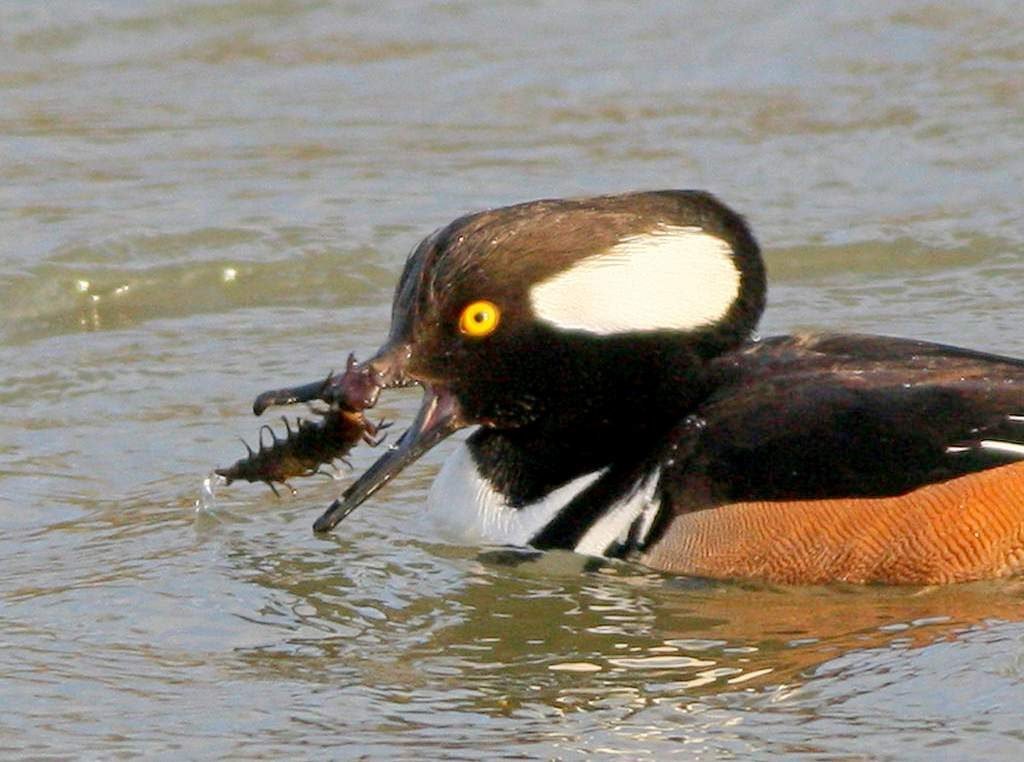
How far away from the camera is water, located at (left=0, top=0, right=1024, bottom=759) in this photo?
237 inches

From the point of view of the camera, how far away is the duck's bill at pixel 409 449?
23.2 feet

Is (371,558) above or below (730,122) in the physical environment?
below

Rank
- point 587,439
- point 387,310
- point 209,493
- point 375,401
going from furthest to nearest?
point 387,310 → point 209,493 → point 587,439 → point 375,401

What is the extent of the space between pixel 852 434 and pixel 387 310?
12.6 feet

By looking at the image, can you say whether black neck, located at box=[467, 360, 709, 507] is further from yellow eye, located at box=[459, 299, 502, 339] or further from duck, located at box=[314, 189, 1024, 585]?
yellow eye, located at box=[459, 299, 502, 339]

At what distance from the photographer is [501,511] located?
7398 millimetres

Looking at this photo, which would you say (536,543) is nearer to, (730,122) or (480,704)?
(480,704)

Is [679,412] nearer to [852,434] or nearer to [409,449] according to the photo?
[852,434]

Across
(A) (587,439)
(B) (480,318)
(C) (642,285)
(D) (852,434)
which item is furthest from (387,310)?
(D) (852,434)

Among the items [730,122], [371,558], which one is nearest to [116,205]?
[730,122]

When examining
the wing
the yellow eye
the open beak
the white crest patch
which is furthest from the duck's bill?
the wing

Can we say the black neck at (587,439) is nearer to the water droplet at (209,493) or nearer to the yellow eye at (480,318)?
the yellow eye at (480,318)

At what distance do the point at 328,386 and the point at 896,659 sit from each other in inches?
73.5

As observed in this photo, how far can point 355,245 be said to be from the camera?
10914 millimetres
